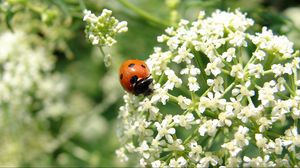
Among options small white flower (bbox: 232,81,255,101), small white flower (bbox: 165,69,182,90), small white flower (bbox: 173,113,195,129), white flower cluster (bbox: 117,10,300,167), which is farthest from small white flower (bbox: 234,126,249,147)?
small white flower (bbox: 165,69,182,90)

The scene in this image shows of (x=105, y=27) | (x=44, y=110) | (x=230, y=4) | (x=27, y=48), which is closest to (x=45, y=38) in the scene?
(x=27, y=48)

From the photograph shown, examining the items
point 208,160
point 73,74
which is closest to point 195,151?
point 208,160

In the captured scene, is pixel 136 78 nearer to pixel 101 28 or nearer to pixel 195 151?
pixel 101 28

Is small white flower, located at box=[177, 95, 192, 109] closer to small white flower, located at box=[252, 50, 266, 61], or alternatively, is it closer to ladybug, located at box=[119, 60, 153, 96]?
ladybug, located at box=[119, 60, 153, 96]

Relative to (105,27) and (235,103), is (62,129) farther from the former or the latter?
(235,103)

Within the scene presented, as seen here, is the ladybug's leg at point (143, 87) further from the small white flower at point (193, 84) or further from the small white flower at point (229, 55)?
the small white flower at point (229, 55)

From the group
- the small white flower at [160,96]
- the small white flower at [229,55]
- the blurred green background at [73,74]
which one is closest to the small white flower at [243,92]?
the small white flower at [229,55]

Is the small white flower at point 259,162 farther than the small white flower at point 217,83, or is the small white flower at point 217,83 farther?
the small white flower at point 217,83
